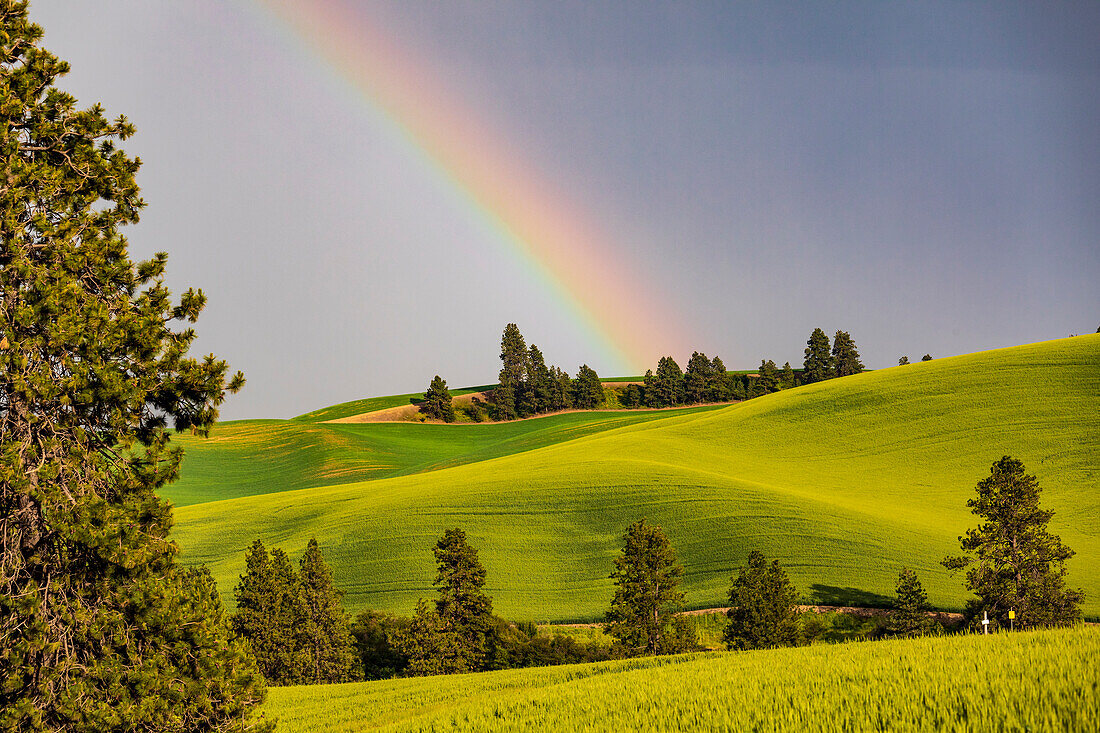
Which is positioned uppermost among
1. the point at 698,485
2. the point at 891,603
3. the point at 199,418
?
the point at 199,418

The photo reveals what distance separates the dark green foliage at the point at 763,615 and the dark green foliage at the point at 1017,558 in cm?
730

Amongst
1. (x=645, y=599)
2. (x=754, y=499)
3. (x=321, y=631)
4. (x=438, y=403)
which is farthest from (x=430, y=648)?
(x=438, y=403)

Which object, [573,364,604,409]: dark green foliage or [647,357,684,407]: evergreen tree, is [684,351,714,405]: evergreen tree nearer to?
[647,357,684,407]: evergreen tree

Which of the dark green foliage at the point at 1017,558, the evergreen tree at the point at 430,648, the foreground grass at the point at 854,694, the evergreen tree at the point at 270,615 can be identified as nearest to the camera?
the foreground grass at the point at 854,694

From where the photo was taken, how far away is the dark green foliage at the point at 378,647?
36.8m

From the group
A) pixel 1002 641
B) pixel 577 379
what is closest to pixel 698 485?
pixel 1002 641

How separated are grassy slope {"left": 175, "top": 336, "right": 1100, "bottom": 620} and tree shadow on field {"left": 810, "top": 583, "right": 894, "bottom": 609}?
0.44 ft

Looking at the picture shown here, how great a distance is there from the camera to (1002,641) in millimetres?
9367

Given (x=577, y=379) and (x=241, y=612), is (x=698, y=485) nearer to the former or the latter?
(x=241, y=612)

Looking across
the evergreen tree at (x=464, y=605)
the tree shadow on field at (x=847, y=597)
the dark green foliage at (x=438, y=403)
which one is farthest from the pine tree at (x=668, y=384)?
the evergreen tree at (x=464, y=605)

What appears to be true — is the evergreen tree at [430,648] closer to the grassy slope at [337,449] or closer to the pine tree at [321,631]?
the pine tree at [321,631]

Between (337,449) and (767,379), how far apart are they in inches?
2987

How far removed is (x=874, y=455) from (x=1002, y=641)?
59.0 m

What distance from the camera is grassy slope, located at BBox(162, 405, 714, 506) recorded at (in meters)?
89.9
